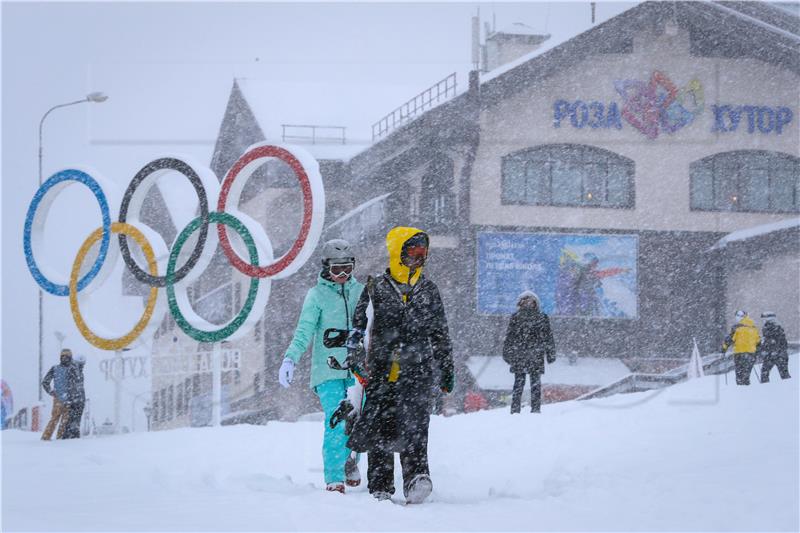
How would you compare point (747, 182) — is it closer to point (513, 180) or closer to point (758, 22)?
point (758, 22)

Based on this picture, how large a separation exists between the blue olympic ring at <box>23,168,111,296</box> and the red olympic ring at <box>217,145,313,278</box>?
231cm

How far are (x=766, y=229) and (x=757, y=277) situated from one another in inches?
84.1

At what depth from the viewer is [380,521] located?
6.44 metres

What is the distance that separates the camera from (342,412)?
25.8 feet

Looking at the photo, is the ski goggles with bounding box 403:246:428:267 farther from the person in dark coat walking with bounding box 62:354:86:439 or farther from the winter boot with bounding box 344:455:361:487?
the person in dark coat walking with bounding box 62:354:86:439

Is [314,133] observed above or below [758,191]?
above

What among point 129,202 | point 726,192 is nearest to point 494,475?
point 129,202

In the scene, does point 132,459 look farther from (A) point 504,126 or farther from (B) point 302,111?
(B) point 302,111

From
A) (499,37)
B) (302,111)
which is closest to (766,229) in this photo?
(499,37)

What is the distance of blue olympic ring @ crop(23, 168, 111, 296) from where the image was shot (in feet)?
58.6

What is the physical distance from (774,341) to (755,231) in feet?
40.5

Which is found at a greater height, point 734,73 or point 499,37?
point 499,37

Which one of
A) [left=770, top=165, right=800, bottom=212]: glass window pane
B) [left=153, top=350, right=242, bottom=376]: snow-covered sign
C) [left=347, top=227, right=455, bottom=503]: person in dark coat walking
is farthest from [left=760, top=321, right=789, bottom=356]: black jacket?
[left=770, top=165, right=800, bottom=212]: glass window pane

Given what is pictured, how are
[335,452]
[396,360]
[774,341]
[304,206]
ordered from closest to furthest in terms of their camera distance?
[396,360], [335,452], [304,206], [774,341]
